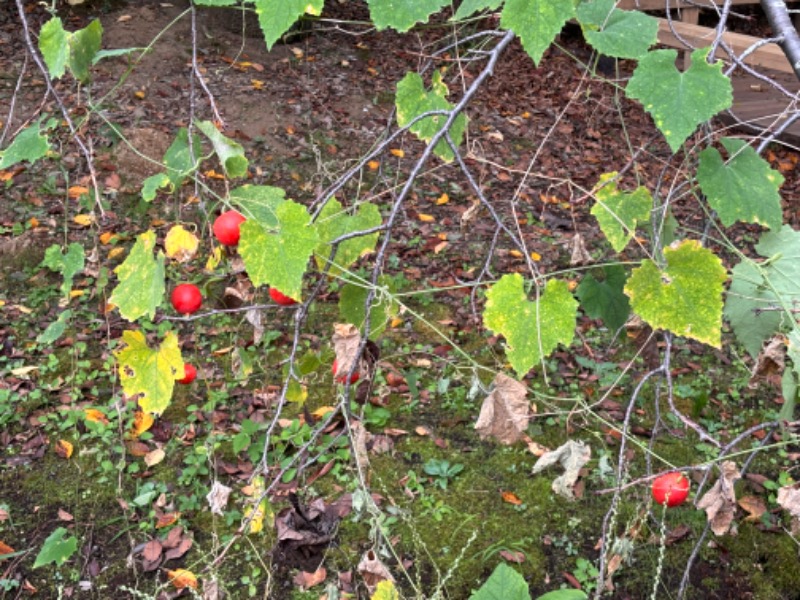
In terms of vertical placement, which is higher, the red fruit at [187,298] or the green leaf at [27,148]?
the green leaf at [27,148]

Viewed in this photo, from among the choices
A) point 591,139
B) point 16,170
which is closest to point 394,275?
point 16,170

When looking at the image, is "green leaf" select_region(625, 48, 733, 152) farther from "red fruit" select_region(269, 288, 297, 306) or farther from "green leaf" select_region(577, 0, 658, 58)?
"red fruit" select_region(269, 288, 297, 306)

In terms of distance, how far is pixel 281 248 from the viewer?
109cm

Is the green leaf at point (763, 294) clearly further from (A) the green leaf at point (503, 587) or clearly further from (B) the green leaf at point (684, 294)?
(A) the green leaf at point (503, 587)

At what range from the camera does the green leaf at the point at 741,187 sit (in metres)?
1.38

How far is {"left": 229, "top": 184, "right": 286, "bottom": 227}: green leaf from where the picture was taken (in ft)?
3.90

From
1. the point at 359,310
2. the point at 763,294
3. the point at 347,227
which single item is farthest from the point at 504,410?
the point at 763,294

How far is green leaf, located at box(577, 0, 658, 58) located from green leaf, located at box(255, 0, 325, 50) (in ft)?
1.68

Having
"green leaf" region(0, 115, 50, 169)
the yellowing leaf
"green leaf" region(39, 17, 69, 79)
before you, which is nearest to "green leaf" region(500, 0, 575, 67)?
the yellowing leaf

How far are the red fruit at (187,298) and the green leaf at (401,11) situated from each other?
571 millimetres

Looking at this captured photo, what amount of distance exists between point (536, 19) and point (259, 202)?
0.48m

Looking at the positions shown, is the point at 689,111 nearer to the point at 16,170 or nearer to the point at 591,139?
the point at 16,170

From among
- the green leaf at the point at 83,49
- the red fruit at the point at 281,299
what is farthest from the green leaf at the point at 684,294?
the green leaf at the point at 83,49

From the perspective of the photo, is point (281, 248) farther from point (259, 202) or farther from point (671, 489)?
point (671, 489)
